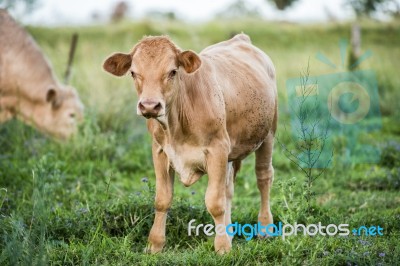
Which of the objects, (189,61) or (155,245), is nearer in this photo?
(189,61)

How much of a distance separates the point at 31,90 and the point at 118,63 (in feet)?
17.1

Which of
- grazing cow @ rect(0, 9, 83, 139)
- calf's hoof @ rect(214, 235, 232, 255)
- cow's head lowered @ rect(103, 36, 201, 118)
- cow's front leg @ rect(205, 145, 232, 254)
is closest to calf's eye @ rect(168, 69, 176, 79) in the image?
cow's head lowered @ rect(103, 36, 201, 118)

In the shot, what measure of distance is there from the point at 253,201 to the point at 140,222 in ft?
5.77

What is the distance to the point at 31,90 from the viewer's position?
9117 mm

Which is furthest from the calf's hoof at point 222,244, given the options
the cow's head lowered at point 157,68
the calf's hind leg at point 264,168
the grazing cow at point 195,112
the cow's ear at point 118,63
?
the cow's ear at point 118,63

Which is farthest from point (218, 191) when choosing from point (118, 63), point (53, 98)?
point (53, 98)

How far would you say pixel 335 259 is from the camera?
4.02m

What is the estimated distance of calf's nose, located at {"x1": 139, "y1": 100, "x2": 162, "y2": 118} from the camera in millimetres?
3771

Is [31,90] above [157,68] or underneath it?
underneath

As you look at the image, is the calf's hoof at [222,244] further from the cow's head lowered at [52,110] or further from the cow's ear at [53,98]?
the cow's ear at [53,98]

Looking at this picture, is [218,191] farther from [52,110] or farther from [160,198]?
[52,110]

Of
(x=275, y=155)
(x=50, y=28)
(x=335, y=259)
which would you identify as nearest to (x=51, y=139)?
(x=275, y=155)

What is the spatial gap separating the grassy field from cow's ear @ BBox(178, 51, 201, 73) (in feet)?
2.61

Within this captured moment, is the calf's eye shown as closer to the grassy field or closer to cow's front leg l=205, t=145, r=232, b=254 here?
cow's front leg l=205, t=145, r=232, b=254
